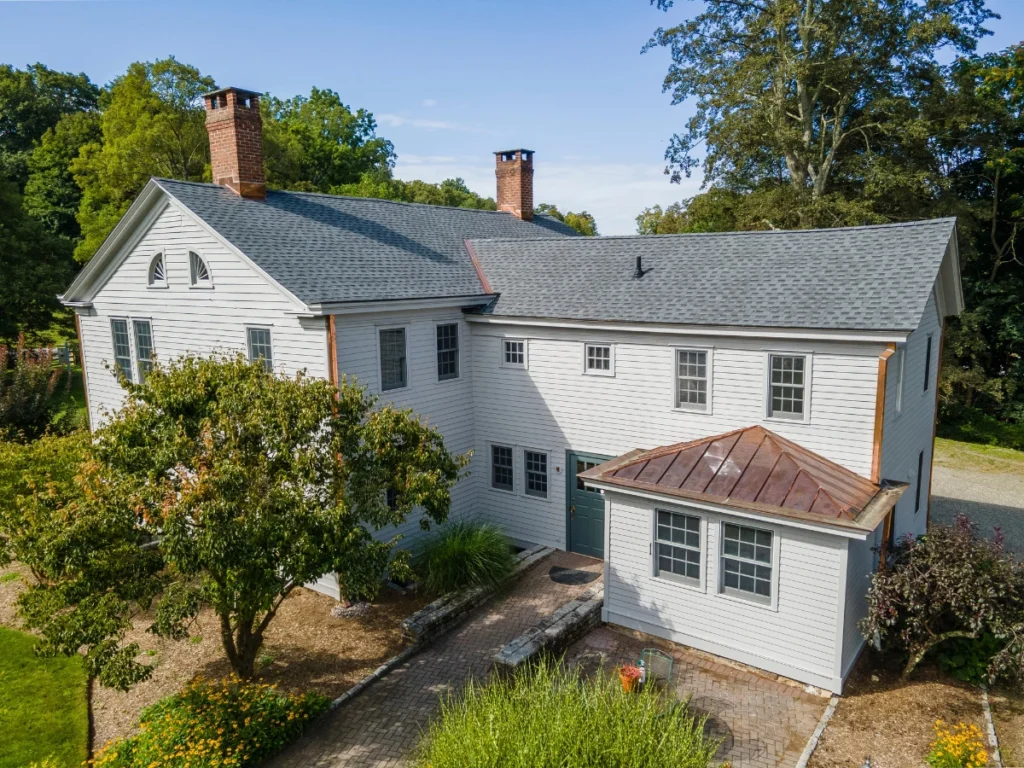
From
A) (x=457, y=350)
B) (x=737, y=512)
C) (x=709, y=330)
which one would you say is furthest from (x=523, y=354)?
(x=737, y=512)

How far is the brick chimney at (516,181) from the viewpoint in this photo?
2648cm

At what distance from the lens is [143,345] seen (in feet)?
61.6

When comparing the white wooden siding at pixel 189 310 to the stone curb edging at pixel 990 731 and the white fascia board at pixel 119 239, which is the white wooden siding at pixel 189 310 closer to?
the white fascia board at pixel 119 239

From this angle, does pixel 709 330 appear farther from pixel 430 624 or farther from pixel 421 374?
pixel 430 624

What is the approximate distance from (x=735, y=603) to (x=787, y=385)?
14.1 feet

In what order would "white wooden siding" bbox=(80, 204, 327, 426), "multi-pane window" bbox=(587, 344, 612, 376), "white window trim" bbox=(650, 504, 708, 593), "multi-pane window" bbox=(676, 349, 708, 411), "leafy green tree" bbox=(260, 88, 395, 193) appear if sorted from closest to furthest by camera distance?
1. "white window trim" bbox=(650, 504, 708, 593)
2. "multi-pane window" bbox=(676, 349, 708, 411)
3. "white wooden siding" bbox=(80, 204, 327, 426)
4. "multi-pane window" bbox=(587, 344, 612, 376)
5. "leafy green tree" bbox=(260, 88, 395, 193)

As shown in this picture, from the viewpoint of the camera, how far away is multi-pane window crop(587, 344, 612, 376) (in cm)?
1571

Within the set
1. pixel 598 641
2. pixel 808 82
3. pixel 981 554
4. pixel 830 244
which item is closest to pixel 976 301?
pixel 808 82

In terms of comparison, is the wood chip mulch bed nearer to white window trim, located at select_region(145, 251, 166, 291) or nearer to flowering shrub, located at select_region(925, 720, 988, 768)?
white window trim, located at select_region(145, 251, 166, 291)

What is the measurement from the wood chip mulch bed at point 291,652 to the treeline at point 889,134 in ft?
82.5

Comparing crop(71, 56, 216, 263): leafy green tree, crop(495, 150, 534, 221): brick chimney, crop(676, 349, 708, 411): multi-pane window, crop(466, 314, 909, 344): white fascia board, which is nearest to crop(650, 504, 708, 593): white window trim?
crop(676, 349, 708, 411): multi-pane window

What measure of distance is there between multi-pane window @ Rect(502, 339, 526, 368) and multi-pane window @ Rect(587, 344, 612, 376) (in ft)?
5.94

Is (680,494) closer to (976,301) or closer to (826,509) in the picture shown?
(826,509)

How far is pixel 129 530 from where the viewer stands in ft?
31.2
